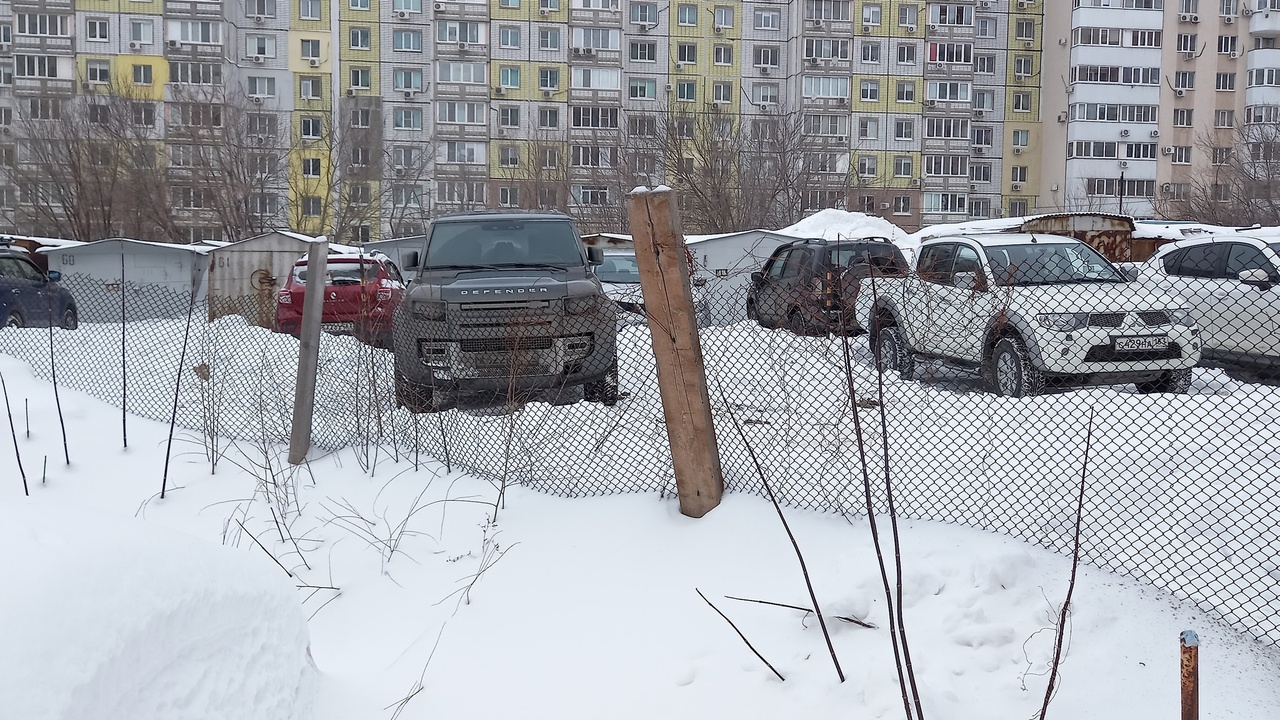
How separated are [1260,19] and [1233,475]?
72.1 m

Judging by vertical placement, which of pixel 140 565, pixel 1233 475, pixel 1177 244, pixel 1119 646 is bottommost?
pixel 1119 646

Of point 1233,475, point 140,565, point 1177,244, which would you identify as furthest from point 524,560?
point 1177,244

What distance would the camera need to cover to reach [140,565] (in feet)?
7.12

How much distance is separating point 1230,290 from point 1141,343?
2998 mm

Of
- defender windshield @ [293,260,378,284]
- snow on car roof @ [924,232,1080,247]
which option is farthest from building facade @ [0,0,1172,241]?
snow on car roof @ [924,232,1080,247]

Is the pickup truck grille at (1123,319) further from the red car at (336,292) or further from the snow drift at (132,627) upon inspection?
the snow drift at (132,627)

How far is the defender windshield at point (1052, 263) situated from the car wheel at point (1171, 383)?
0.95 m

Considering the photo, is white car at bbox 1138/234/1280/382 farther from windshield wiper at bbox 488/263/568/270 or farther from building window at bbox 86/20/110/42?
building window at bbox 86/20/110/42

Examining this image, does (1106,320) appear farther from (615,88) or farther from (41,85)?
(41,85)

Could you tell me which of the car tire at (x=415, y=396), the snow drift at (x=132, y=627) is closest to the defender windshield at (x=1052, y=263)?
the car tire at (x=415, y=396)

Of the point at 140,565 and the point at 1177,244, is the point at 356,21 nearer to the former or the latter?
the point at 1177,244

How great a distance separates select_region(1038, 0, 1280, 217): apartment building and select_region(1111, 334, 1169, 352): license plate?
60.2 meters

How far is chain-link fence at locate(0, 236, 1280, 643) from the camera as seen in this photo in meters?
4.27

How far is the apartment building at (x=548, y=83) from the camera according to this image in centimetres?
5441
